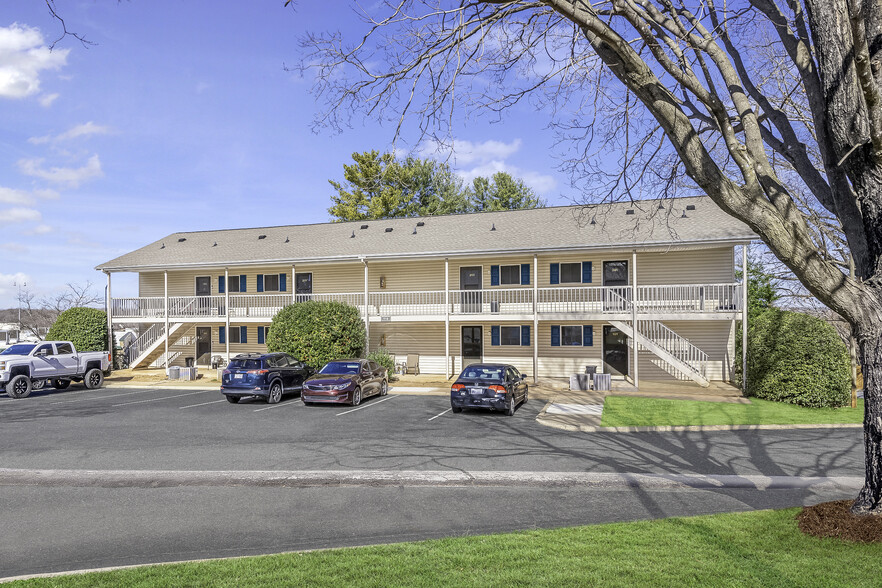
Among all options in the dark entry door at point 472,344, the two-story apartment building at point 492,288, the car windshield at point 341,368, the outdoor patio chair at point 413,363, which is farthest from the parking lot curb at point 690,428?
the outdoor patio chair at point 413,363

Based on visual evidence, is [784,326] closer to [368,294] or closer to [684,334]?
[684,334]

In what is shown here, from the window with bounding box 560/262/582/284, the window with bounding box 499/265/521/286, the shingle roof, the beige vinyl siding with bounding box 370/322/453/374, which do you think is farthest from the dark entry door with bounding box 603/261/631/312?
the beige vinyl siding with bounding box 370/322/453/374

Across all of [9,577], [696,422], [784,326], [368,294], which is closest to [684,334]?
[784,326]

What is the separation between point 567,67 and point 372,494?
22.1 feet

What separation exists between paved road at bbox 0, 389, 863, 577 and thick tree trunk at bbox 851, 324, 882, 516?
5.60 feet

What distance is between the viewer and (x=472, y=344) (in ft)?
86.9

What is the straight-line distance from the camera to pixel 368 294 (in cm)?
2517

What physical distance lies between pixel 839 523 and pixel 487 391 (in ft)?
33.3

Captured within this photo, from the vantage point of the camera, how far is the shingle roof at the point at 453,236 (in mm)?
22000

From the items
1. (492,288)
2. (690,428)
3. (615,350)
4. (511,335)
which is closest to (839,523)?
(690,428)

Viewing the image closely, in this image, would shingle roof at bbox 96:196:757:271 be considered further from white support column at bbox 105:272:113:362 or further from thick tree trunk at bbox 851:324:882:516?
thick tree trunk at bbox 851:324:882:516

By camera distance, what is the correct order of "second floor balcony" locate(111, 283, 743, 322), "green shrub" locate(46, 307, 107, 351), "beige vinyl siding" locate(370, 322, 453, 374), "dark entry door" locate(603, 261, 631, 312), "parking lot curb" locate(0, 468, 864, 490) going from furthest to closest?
1. "green shrub" locate(46, 307, 107, 351)
2. "beige vinyl siding" locate(370, 322, 453, 374)
3. "dark entry door" locate(603, 261, 631, 312)
4. "second floor balcony" locate(111, 283, 743, 322)
5. "parking lot curb" locate(0, 468, 864, 490)

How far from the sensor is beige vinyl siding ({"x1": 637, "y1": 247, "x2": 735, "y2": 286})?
74.7ft

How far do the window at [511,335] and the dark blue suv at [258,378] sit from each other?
32.9ft
